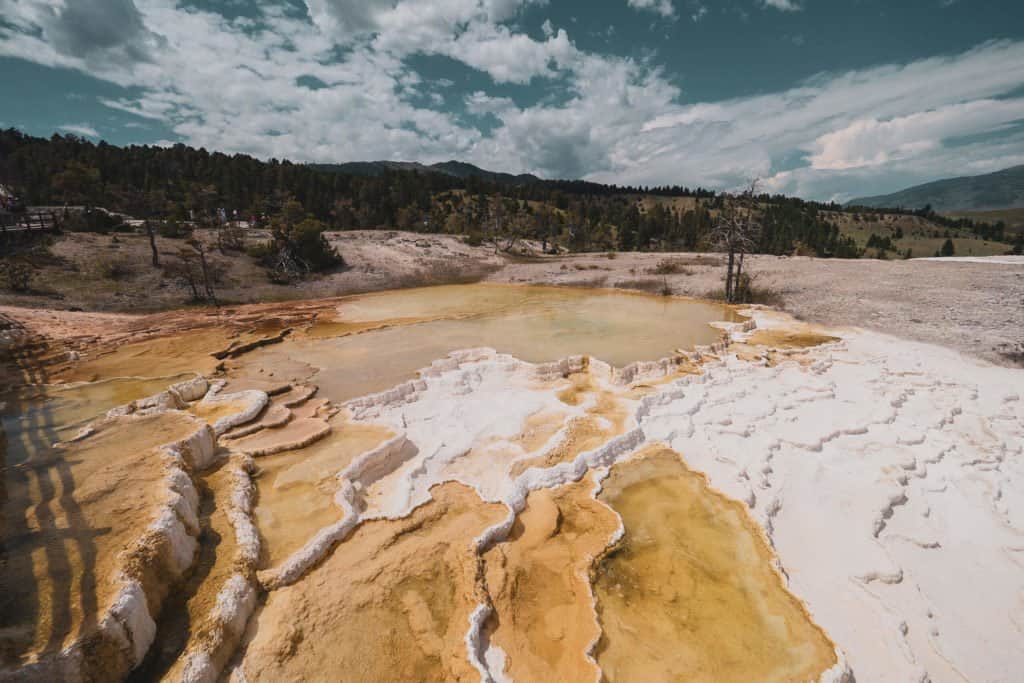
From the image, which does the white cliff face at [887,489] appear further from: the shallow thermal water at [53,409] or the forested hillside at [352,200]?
the forested hillside at [352,200]

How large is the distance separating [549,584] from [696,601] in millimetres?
2397

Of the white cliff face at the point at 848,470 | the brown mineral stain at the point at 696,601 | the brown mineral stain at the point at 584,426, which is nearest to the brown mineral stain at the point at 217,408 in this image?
the white cliff face at the point at 848,470

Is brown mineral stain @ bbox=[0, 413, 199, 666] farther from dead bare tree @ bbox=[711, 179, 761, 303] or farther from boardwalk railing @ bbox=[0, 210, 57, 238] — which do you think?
boardwalk railing @ bbox=[0, 210, 57, 238]

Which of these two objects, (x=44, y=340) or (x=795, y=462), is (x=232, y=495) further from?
(x=44, y=340)

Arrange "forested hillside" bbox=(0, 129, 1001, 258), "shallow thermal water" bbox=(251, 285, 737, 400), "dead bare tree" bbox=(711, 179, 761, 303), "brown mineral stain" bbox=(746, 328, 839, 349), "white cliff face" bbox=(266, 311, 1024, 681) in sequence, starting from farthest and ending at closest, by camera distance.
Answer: "forested hillside" bbox=(0, 129, 1001, 258) → "dead bare tree" bbox=(711, 179, 761, 303) → "brown mineral stain" bbox=(746, 328, 839, 349) → "shallow thermal water" bbox=(251, 285, 737, 400) → "white cliff face" bbox=(266, 311, 1024, 681)

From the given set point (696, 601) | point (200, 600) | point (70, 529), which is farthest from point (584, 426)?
point (70, 529)

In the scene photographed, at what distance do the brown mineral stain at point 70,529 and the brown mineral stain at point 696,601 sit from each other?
21.8ft

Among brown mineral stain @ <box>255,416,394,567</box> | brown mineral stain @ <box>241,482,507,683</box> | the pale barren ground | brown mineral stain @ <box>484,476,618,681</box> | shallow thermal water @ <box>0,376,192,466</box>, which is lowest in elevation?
brown mineral stain @ <box>484,476,618,681</box>

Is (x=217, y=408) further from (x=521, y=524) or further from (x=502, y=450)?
(x=521, y=524)

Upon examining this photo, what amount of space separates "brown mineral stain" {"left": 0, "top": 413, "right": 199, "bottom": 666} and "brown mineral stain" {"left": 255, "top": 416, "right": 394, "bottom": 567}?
1.83 m

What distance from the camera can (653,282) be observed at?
111 ft

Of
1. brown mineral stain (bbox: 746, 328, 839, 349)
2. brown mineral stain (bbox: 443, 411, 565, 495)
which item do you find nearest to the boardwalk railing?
brown mineral stain (bbox: 443, 411, 565, 495)

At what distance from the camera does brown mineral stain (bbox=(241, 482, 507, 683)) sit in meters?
5.43

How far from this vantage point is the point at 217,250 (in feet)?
121
